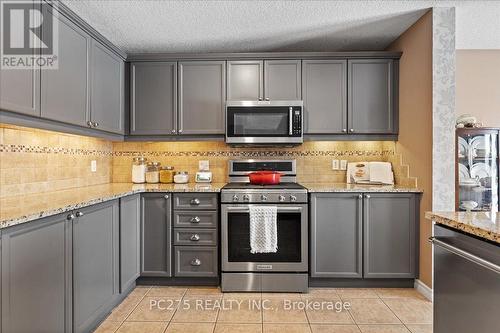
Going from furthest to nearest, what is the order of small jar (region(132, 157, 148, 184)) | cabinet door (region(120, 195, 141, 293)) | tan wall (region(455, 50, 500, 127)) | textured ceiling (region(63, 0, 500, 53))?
tan wall (region(455, 50, 500, 127)) < small jar (region(132, 157, 148, 184)) < cabinet door (region(120, 195, 141, 293)) < textured ceiling (region(63, 0, 500, 53))

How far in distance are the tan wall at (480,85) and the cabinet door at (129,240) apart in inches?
139

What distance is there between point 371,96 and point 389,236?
1.38 m

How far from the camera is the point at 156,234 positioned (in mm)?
3047

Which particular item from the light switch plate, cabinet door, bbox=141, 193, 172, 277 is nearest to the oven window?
cabinet door, bbox=141, 193, 172, 277

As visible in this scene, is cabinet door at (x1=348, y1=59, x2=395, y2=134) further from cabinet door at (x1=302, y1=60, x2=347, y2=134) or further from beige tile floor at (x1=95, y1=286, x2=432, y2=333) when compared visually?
beige tile floor at (x1=95, y1=286, x2=432, y2=333)

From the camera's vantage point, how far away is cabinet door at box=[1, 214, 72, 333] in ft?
4.77

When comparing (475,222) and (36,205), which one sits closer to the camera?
(475,222)

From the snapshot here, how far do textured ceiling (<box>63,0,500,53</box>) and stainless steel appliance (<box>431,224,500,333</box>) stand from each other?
192 cm

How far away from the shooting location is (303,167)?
3686 millimetres

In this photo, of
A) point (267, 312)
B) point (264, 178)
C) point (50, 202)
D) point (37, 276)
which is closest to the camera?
point (37, 276)

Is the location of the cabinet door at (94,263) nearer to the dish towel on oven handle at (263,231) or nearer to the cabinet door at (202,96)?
the dish towel on oven handle at (263,231)

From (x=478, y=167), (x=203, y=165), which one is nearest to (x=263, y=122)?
(x=203, y=165)

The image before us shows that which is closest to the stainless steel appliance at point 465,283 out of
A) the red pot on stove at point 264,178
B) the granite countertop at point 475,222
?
the granite countertop at point 475,222

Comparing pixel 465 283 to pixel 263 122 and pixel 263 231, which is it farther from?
pixel 263 122
